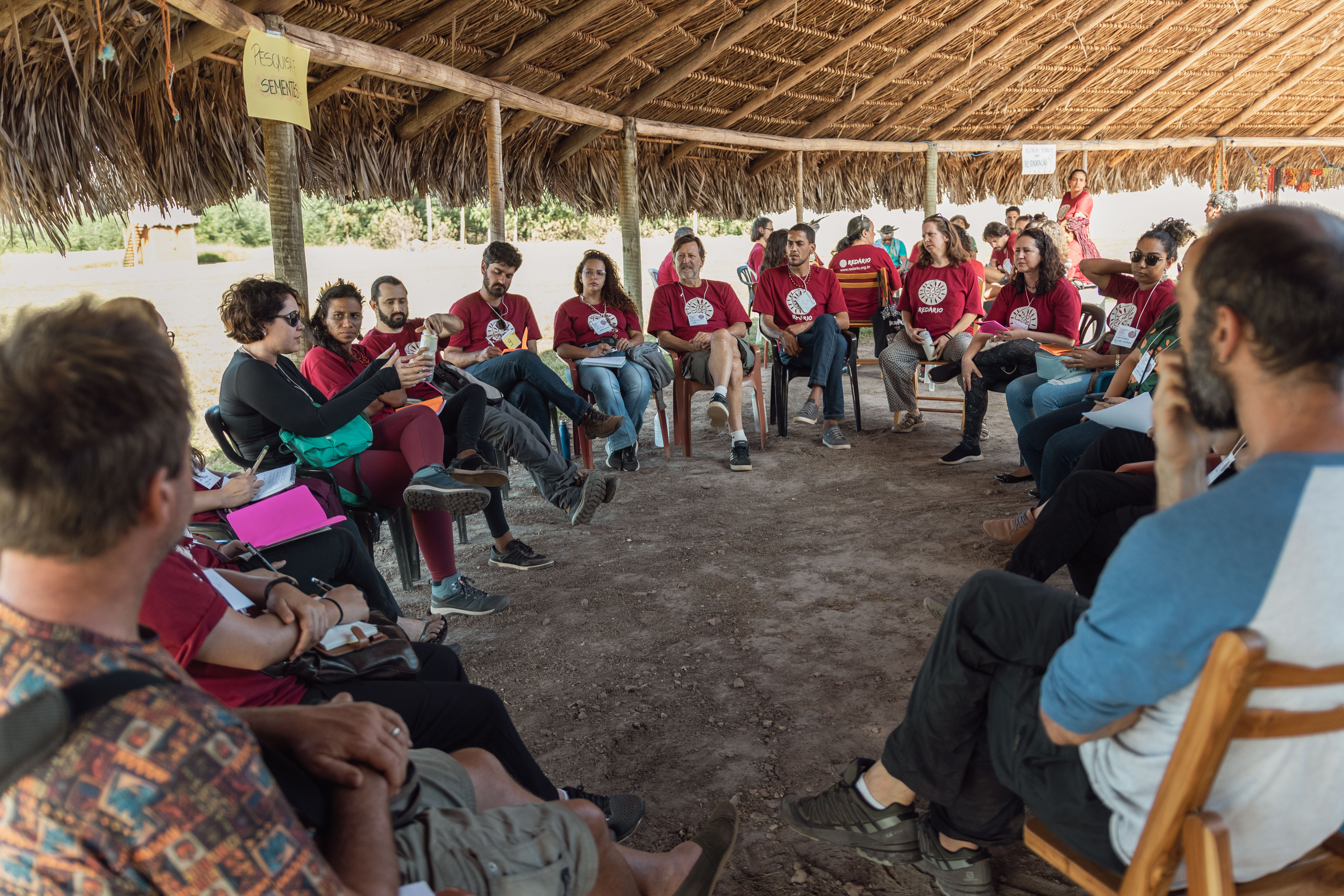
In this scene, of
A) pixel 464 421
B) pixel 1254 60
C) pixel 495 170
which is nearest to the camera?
pixel 464 421

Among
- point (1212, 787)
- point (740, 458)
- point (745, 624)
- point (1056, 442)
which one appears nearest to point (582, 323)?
point (740, 458)

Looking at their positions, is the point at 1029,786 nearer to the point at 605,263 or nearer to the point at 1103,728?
the point at 1103,728

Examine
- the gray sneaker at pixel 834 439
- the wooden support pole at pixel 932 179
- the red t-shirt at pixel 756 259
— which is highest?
the wooden support pole at pixel 932 179

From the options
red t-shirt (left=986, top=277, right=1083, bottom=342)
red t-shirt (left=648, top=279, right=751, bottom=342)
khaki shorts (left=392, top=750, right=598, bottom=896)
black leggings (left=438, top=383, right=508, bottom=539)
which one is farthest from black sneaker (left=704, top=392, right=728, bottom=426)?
khaki shorts (left=392, top=750, right=598, bottom=896)

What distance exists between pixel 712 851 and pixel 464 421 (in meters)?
2.54

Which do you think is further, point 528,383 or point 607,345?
point 607,345

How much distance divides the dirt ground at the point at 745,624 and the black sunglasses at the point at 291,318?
46cm

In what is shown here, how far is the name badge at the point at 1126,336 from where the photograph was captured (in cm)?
405

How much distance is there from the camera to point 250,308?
2.82 m

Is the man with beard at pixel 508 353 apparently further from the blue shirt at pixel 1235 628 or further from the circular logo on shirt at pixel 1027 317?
the blue shirt at pixel 1235 628

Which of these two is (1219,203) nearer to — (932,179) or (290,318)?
(932,179)

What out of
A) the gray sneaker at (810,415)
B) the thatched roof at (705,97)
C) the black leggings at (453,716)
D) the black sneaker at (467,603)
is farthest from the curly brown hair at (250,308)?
the gray sneaker at (810,415)

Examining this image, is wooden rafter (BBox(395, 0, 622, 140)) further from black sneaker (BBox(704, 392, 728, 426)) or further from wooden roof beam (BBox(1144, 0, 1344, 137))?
wooden roof beam (BBox(1144, 0, 1344, 137))

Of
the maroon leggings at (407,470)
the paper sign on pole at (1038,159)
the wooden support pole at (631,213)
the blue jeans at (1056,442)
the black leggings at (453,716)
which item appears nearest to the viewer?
the black leggings at (453,716)
